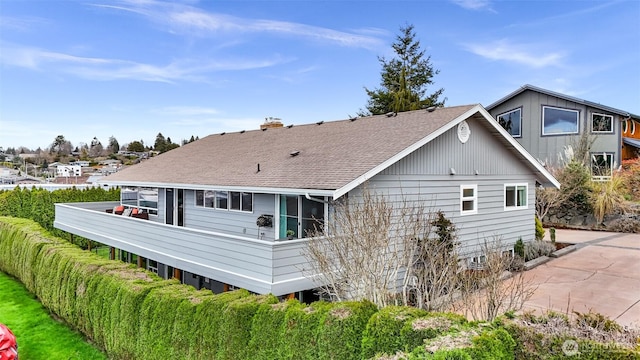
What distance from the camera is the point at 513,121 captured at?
91.6 ft

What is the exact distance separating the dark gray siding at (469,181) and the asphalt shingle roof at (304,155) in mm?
647

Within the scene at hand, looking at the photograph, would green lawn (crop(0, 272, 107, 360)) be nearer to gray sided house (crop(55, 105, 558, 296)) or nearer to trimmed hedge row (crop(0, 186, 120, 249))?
gray sided house (crop(55, 105, 558, 296))

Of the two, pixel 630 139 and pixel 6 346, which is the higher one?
pixel 630 139

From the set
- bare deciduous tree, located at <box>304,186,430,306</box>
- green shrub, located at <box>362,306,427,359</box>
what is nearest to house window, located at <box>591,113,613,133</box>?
bare deciduous tree, located at <box>304,186,430,306</box>

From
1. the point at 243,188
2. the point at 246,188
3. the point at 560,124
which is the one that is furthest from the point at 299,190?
the point at 560,124

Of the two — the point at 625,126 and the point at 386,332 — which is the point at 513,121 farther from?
the point at 386,332

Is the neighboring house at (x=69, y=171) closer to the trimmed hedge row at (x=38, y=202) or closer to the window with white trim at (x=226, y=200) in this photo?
the trimmed hedge row at (x=38, y=202)

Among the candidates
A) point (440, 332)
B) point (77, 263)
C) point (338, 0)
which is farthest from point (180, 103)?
point (440, 332)

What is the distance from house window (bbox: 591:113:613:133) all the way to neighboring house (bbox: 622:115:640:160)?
1652mm

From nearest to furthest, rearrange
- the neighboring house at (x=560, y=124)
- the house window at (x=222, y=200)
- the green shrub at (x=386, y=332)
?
the green shrub at (x=386, y=332) < the house window at (x=222, y=200) < the neighboring house at (x=560, y=124)

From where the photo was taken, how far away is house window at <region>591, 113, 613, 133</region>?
24500 mm

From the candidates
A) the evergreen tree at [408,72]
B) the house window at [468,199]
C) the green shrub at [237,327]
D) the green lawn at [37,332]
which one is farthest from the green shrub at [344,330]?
the evergreen tree at [408,72]

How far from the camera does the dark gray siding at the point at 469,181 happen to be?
1053 centimetres

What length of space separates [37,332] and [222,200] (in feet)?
18.6
